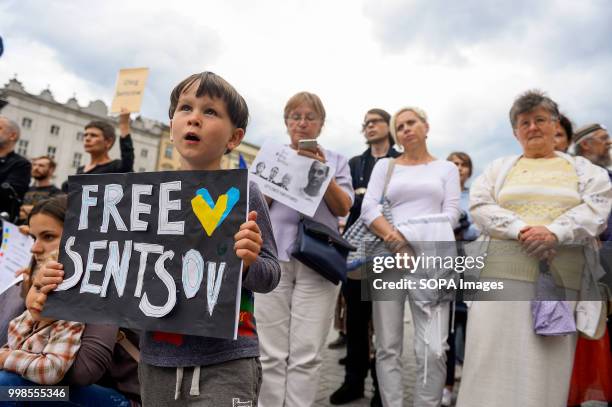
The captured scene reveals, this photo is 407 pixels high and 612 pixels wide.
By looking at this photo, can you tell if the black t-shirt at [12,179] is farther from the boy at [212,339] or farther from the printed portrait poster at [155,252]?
the boy at [212,339]

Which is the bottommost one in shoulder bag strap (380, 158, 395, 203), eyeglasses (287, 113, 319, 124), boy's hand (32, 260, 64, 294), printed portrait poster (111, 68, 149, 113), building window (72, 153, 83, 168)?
boy's hand (32, 260, 64, 294)

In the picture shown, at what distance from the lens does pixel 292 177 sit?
3053 millimetres

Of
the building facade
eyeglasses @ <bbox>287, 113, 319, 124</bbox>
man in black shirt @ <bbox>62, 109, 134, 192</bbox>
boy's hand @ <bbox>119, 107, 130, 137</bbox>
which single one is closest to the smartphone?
eyeglasses @ <bbox>287, 113, 319, 124</bbox>

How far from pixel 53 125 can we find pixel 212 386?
54920 millimetres

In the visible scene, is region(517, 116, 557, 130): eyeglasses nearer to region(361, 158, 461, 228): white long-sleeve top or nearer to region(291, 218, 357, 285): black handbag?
region(361, 158, 461, 228): white long-sleeve top

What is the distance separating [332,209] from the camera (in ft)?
10.7

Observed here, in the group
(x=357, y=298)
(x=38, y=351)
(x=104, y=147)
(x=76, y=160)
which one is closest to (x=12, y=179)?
(x=104, y=147)

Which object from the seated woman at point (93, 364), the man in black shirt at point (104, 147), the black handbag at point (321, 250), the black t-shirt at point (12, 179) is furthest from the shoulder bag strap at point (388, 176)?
the black t-shirt at point (12, 179)

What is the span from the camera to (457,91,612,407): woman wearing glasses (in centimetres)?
264

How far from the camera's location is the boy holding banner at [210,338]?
1.51 meters

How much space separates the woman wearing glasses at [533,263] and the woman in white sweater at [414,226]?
24 centimetres

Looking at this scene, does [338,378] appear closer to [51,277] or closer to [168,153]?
[51,277]

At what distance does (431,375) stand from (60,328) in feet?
7.45

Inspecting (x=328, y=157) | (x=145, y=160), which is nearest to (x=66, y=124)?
(x=145, y=160)
